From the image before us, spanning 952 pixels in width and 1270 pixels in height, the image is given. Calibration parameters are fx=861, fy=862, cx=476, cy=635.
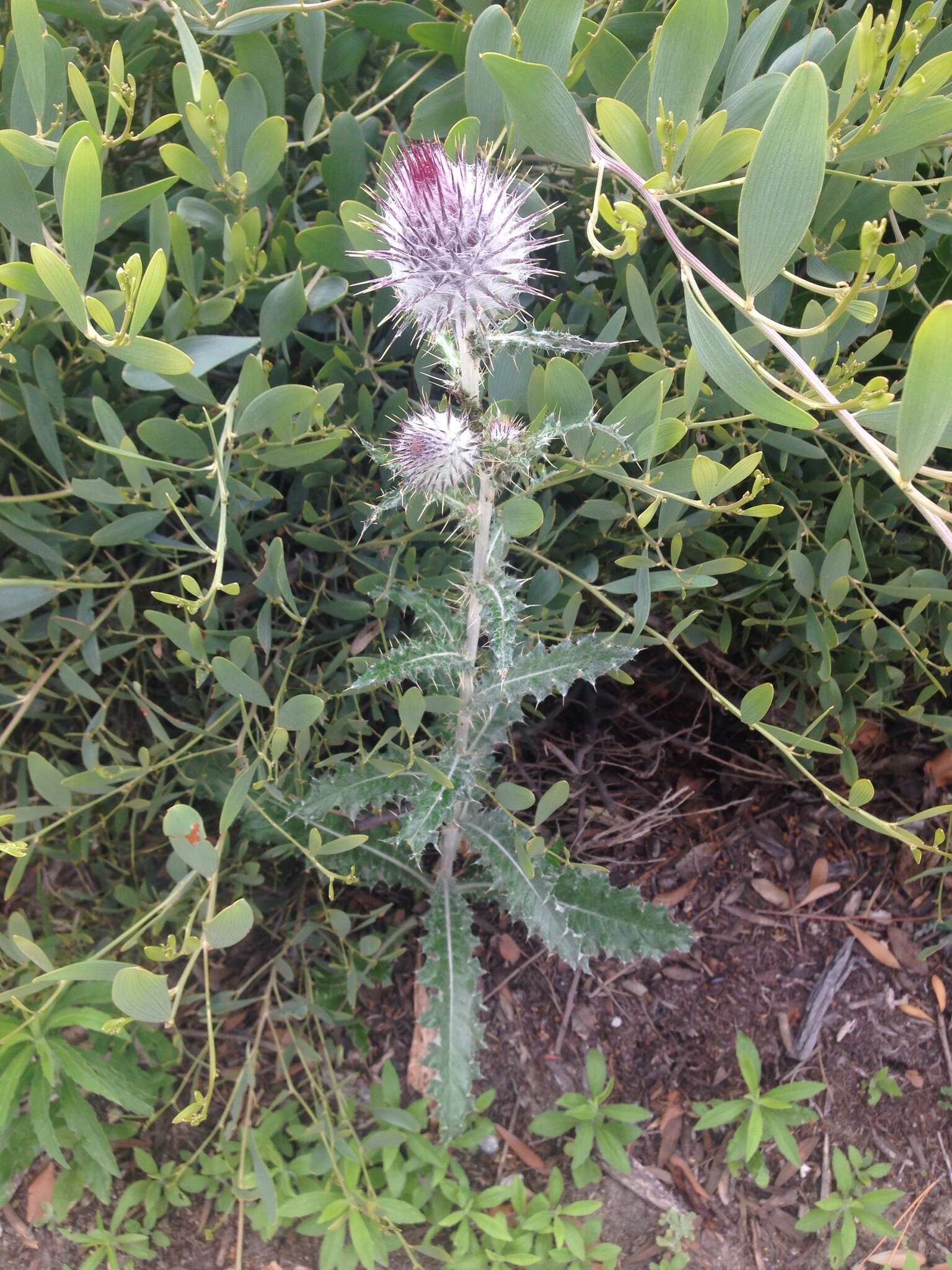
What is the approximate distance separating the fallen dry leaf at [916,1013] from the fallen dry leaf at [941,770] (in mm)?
384

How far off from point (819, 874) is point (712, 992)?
29 centimetres

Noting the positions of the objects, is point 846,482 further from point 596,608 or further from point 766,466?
point 596,608

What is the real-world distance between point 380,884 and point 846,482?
97 cm

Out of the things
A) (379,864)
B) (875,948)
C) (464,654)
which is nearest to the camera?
(464,654)

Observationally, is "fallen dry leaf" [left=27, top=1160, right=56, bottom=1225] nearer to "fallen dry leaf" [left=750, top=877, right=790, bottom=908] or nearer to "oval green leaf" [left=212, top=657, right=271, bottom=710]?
"oval green leaf" [left=212, top=657, right=271, bottom=710]

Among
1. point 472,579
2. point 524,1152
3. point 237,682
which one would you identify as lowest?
point 524,1152

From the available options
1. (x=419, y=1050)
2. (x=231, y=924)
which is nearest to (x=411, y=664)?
(x=231, y=924)

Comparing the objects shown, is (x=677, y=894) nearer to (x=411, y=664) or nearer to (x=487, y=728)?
(x=487, y=728)

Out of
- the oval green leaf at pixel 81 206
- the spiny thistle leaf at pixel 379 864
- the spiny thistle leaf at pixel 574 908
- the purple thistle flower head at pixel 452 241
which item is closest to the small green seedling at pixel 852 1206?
the spiny thistle leaf at pixel 574 908

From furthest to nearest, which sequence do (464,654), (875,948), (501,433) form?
1. (875,948)
2. (464,654)
3. (501,433)

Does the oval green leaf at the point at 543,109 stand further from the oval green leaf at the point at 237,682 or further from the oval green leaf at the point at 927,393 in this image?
the oval green leaf at the point at 237,682

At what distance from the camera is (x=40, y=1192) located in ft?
4.66

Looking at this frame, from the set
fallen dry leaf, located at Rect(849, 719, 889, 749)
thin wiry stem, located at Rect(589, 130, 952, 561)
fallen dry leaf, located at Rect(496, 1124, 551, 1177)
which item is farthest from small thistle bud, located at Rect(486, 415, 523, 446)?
fallen dry leaf, located at Rect(496, 1124, 551, 1177)

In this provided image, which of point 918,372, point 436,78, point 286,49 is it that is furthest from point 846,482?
point 286,49
